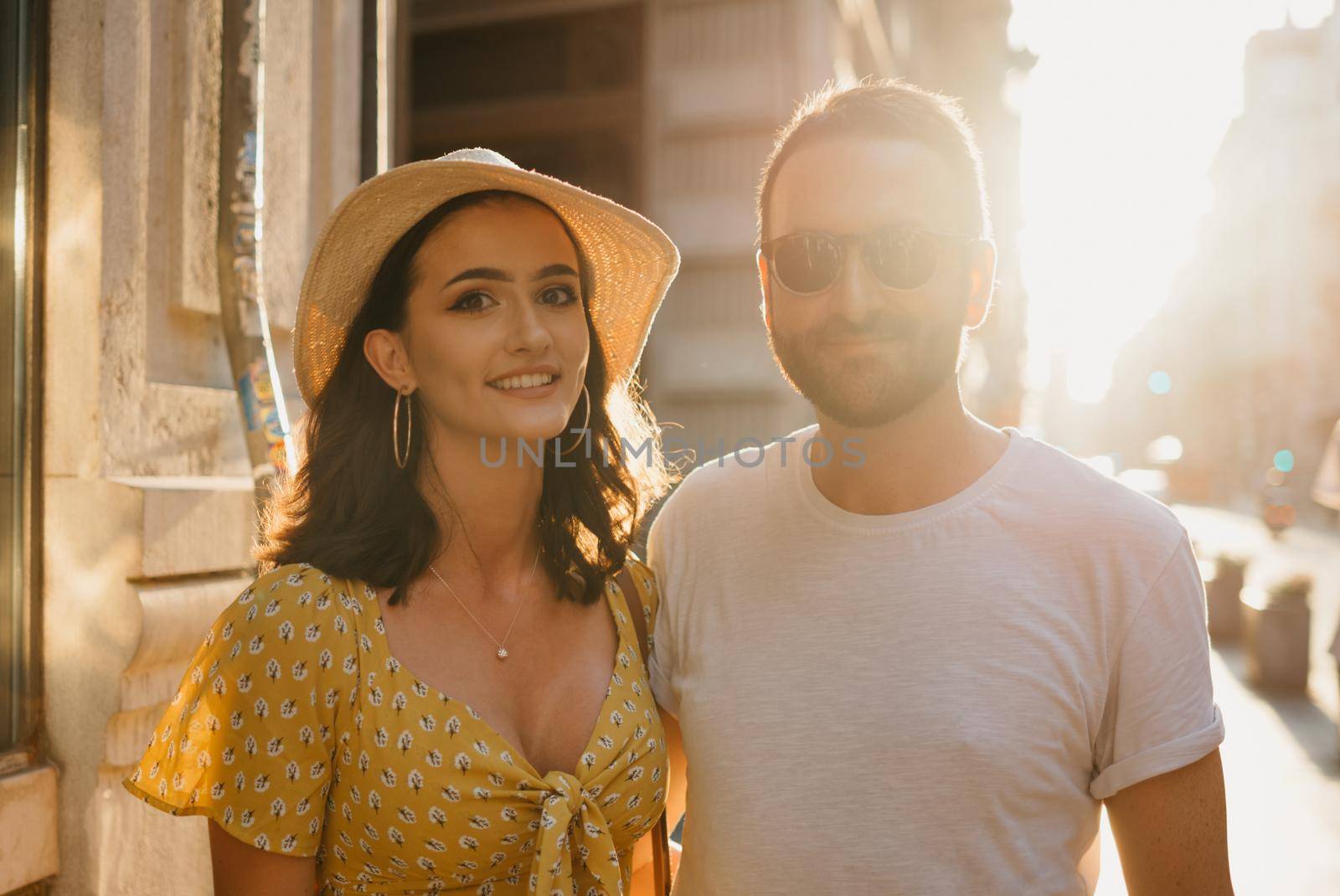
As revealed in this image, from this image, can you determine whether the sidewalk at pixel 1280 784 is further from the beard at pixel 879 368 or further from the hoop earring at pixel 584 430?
the hoop earring at pixel 584 430

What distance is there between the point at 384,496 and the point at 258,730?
67cm

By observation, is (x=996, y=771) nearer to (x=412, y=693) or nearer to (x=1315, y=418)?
(x=412, y=693)

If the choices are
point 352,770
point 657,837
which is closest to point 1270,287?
point 657,837

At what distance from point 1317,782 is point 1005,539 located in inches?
224

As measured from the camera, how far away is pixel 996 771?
7.00ft

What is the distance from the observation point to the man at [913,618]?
2.13 meters

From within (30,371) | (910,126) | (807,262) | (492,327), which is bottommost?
A: (30,371)

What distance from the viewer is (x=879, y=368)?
2.38 meters

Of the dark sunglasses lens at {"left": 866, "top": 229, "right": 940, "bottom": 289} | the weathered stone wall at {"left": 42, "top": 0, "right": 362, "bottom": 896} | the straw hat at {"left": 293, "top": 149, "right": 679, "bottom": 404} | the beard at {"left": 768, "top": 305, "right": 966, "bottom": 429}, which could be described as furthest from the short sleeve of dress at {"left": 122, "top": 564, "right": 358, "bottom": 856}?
the dark sunglasses lens at {"left": 866, "top": 229, "right": 940, "bottom": 289}

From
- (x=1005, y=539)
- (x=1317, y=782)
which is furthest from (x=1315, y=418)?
(x=1005, y=539)

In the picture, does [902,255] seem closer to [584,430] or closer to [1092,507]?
[1092,507]

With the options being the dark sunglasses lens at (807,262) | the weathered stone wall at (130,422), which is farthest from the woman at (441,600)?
the weathered stone wall at (130,422)

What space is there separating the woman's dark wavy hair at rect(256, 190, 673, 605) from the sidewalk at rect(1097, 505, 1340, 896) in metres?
2.22

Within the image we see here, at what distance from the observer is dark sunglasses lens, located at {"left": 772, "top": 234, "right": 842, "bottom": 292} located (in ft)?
7.98
